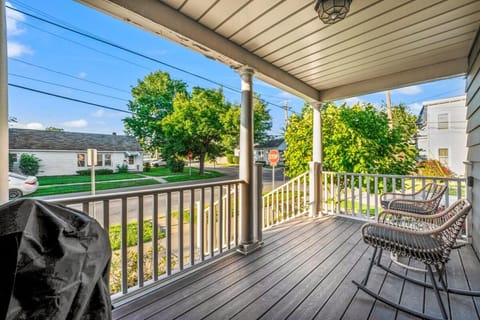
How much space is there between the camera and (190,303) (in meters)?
1.77

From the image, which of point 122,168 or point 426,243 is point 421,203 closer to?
point 426,243

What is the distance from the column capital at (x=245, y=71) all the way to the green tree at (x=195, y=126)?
1.68 m

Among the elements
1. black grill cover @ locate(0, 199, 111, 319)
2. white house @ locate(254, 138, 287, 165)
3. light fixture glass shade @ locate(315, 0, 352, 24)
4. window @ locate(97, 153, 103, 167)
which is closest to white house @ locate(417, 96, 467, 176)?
white house @ locate(254, 138, 287, 165)

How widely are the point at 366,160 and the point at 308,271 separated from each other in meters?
3.20

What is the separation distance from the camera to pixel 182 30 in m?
2.08

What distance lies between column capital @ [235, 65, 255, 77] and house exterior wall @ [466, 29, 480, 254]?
241 cm

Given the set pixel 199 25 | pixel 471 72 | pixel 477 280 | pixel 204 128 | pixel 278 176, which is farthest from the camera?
pixel 278 176

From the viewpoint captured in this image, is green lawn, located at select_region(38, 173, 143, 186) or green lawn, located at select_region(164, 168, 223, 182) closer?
green lawn, located at select_region(38, 173, 143, 186)

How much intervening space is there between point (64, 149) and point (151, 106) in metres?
2.00

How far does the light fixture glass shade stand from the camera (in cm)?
165

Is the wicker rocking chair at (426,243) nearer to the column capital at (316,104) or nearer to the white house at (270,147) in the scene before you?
the column capital at (316,104)

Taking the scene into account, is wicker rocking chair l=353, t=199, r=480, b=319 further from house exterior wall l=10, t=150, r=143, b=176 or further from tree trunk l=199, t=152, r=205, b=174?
tree trunk l=199, t=152, r=205, b=174

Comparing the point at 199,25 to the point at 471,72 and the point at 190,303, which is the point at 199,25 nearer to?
the point at 190,303

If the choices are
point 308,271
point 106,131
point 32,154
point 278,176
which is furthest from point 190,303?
point 278,176
